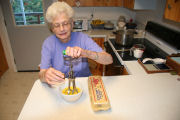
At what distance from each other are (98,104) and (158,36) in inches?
55.4

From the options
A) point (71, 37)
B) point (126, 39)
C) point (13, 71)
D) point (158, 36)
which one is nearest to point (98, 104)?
point (71, 37)

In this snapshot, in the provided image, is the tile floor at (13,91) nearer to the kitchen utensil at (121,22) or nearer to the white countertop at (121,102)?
the white countertop at (121,102)

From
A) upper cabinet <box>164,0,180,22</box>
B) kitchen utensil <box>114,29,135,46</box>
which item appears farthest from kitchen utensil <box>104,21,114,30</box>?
upper cabinet <box>164,0,180,22</box>

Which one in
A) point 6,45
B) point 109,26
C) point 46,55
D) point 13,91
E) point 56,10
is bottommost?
point 13,91

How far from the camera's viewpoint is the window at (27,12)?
2.55 metres

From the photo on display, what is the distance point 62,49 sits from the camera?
1.27m

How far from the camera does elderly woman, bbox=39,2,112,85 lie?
91 centimetres

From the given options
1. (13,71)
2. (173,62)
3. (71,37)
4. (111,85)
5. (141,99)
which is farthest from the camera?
(13,71)

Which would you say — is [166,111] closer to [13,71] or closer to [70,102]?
[70,102]

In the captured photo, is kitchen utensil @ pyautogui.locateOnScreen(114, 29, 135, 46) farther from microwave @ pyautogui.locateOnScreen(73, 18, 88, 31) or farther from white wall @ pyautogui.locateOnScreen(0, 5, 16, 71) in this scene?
white wall @ pyautogui.locateOnScreen(0, 5, 16, 71)

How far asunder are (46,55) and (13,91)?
5.29 ft

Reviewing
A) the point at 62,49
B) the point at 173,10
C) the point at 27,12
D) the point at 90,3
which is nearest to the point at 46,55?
the point at 62,49

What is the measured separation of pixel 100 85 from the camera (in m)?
0.92

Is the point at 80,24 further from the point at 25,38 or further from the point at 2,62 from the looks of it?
the point at 2,62
